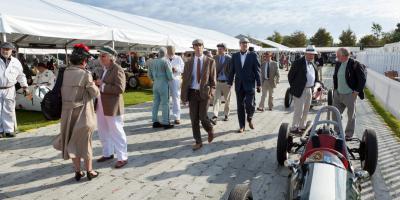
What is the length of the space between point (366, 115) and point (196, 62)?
244 inches

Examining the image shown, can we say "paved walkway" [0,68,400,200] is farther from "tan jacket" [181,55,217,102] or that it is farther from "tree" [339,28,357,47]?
"tree" [339,28,357,47]

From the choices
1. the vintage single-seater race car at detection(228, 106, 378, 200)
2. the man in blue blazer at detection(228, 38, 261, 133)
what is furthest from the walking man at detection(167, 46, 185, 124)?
the vintage single-seater race car at detection(228, 106, 378, 200)

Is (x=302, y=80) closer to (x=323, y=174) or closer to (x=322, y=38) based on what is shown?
(x=323, y=174)

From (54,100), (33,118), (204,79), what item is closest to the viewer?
(54,100)

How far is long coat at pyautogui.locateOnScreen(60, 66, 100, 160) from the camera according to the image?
409 cm

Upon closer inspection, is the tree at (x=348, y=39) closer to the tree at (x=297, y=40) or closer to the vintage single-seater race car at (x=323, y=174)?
the tree at (x=297, y=40)

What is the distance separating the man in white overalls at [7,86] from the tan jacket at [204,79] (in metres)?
3.59

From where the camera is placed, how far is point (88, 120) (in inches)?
166

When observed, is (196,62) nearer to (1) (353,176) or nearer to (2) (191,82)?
(2) (191,82)

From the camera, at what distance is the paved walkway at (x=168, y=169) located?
4156 millimetres

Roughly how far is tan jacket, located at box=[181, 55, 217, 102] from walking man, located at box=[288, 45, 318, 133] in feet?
5.54

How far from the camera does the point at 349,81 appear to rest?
6113 millimetres

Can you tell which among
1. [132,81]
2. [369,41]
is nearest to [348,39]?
[369,41]

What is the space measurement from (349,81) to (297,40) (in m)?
93.4
